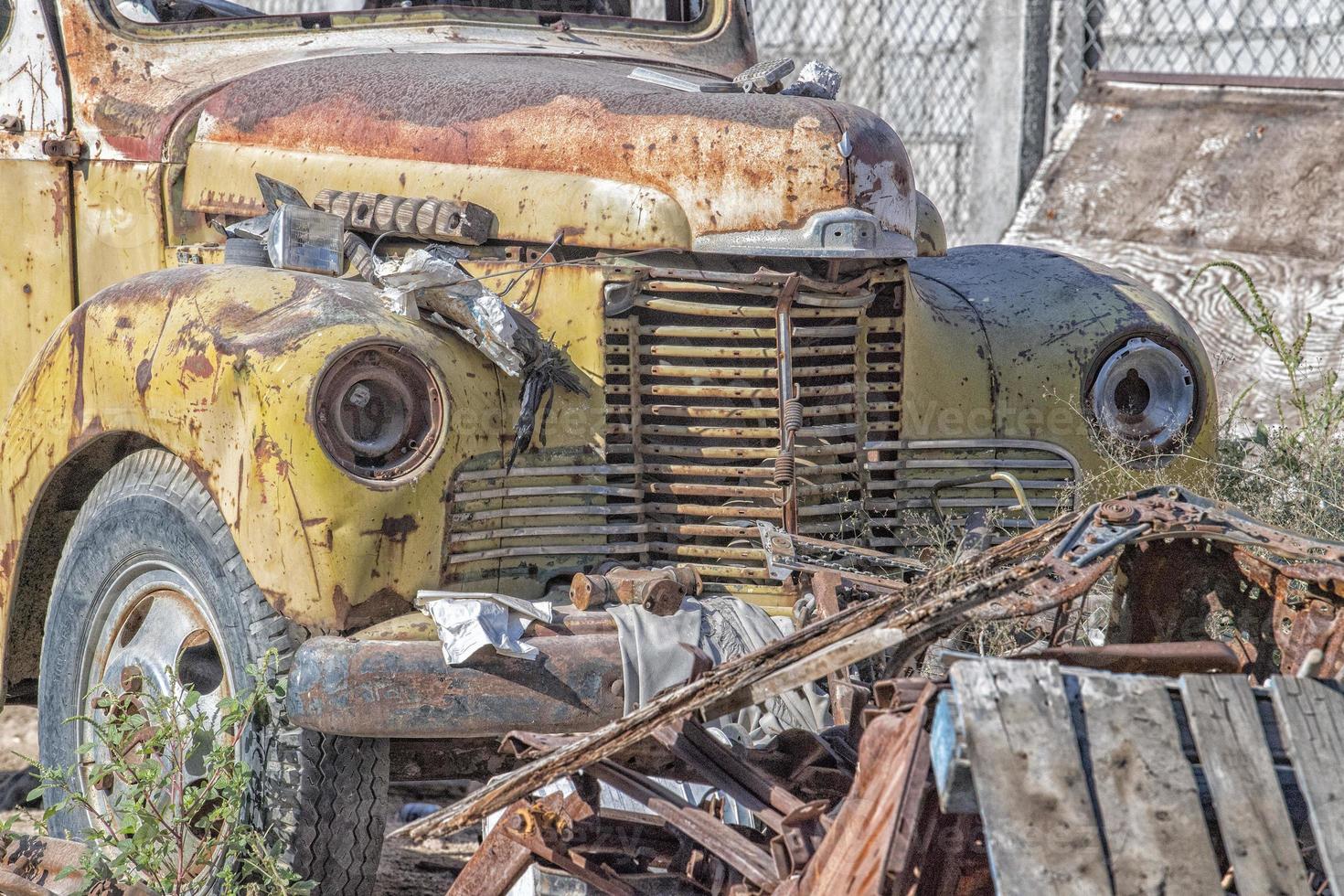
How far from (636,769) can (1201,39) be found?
683 cm

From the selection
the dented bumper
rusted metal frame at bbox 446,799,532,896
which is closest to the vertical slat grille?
the dented bumper

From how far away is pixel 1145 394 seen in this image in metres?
3.86

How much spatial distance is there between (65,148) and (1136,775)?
327 cm

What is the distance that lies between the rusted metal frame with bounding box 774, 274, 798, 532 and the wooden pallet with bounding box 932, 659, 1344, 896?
1215mm

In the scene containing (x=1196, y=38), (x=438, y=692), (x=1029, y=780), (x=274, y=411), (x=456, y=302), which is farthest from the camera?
(x=1196, y=38)

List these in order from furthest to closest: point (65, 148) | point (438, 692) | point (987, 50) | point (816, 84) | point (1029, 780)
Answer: point (987, 50)
point (65, 148)
point (816, 84)
point (438, 692)
point (1029, 780)

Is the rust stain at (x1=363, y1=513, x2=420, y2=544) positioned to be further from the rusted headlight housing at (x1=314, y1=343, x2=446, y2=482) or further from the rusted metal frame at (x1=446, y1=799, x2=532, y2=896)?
the rusted metal frame at (x1=446, y1=799, x2=532, y2=896)

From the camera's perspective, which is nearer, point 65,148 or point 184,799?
point 184,799

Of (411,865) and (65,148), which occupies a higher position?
(65,148)

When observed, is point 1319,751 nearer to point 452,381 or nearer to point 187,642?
point 452,381

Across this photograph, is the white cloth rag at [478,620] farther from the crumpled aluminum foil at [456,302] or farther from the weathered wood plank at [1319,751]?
the weathered wood plank at [1319,751]

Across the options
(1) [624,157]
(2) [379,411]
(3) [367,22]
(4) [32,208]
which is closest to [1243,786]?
(2) [379,411]

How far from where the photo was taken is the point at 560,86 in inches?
137

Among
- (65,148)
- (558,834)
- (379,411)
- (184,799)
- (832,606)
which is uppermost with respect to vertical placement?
(65,148)
